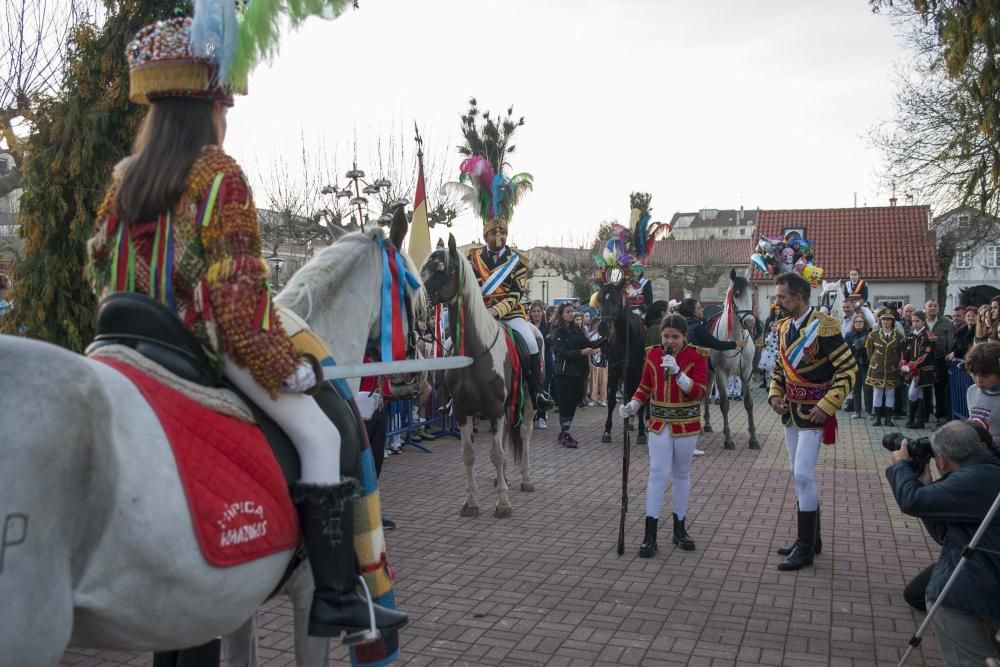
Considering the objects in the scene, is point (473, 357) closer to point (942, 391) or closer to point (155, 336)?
point (155, 336)

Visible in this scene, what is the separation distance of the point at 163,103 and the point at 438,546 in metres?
4.97

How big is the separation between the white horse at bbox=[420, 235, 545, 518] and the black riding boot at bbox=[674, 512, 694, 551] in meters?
1.81

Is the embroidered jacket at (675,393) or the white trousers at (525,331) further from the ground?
the white trousers at (525,331)

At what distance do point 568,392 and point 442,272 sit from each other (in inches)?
245

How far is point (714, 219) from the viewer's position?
97438mm

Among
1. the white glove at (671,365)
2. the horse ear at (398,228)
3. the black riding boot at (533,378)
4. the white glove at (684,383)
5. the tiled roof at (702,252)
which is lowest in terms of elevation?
the black riding boot at (533,378)

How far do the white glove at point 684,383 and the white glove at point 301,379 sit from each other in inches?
175

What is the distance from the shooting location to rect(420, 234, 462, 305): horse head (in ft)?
23.4

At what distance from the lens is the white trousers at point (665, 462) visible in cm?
646

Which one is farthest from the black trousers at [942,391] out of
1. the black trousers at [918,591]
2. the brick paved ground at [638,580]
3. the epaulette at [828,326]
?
the black trousers at [918,591]

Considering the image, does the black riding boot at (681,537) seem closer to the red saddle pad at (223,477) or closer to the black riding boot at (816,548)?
the black riding boot at (816,548)

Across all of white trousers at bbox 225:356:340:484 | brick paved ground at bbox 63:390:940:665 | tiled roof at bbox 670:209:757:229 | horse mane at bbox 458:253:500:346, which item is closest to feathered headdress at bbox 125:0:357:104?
white trousers at bbox 225:356:340:484

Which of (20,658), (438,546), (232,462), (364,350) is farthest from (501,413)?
(20,658)

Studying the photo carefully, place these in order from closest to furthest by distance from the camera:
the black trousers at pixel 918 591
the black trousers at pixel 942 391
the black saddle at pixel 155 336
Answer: the black saddle at pixel 155 336, the black trousers at pixel 918 591, the black trousers at pixel 942 391
